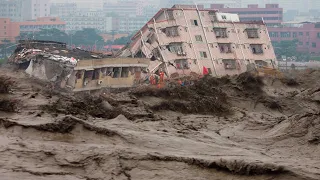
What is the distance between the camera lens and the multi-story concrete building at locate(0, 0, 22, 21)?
171 metres

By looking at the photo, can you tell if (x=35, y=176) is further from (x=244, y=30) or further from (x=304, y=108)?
(x=244, y=30)

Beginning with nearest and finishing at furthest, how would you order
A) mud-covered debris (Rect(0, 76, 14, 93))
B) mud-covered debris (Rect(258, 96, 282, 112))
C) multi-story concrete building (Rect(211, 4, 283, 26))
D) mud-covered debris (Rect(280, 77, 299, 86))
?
mud-covered debris (Rect(0, 76, 14, 93))
mud-covered debris (Rect(258, 96, 282, 112))
mud-covered debris (Rect(280, 77, 299, 86))
multi-story concrete building (Rect(211, 4, 283, 26))

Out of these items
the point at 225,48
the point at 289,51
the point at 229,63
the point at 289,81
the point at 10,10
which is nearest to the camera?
the point at 289,81

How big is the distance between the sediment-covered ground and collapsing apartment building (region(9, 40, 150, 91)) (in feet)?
51.5

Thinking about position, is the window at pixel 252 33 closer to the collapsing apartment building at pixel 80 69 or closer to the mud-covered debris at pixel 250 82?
the collapsing apartment building at pixel 80 69

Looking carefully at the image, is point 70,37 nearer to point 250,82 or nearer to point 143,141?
point 250,82

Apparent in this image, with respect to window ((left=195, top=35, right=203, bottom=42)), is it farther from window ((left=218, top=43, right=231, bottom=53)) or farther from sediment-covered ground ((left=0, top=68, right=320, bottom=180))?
sediment-covered ground ((left=0, top=68, right=320, bottom=180))

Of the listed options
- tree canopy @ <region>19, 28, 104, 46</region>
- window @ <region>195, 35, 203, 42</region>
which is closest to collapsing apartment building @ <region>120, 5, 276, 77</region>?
window @ <region>195, 35, 203, 42</region>

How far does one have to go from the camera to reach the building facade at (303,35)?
105m

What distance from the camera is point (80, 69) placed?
35156 mm

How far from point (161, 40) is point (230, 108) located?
24.7 meters

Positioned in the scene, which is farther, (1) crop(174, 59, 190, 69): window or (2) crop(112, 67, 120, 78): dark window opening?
(1) crop(174, 59, 190, 69): window

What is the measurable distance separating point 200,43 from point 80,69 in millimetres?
13832

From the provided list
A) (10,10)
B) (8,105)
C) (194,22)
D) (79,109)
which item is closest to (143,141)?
(79,109)
